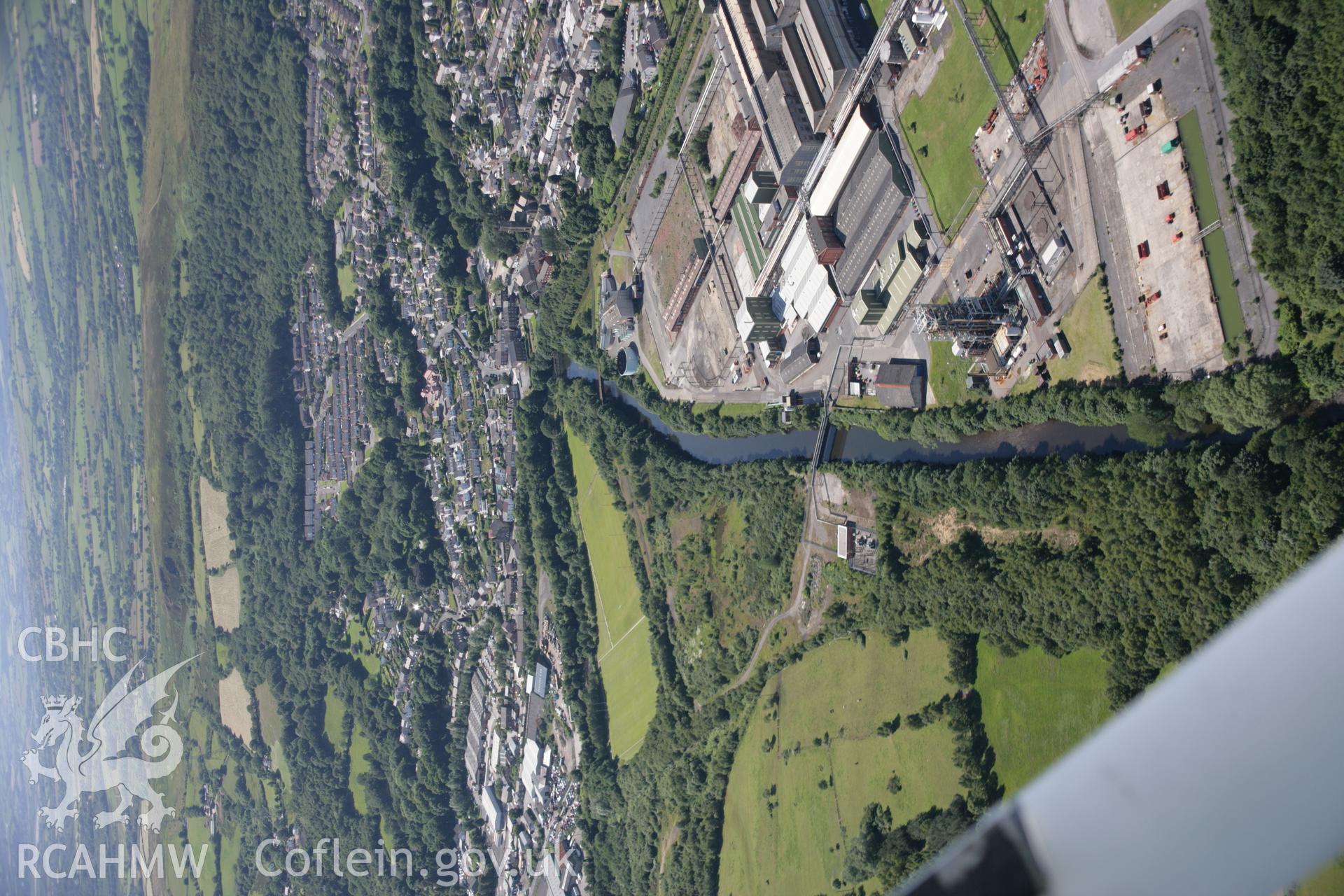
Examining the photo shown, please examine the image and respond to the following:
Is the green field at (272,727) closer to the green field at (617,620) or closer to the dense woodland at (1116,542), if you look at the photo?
the green field at (617,620)

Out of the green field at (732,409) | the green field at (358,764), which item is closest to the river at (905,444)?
the green field at (732,409)

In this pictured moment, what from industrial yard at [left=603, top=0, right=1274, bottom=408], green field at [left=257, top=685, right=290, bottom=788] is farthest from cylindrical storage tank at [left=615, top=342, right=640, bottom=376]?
green field at [left=257, top=685, right=290, bottom=788]

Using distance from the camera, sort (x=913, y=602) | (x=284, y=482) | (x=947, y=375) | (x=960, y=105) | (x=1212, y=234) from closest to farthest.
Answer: (x=1212, y=234) < (x=960, y=105) < (x=947, y=375) < (x=913, y=602) < (x=284, y=482)

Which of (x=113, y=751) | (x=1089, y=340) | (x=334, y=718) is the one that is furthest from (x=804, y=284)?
(x=113, y=751)

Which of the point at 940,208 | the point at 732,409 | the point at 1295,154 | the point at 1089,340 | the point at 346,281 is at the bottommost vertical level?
the point at 1089,340

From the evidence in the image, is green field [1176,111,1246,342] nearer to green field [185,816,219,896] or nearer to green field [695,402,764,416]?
green field [695,402,764,416]

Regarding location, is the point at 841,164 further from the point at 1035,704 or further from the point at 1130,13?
the point at 1035,704

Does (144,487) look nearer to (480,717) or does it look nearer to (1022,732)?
(480,717)
